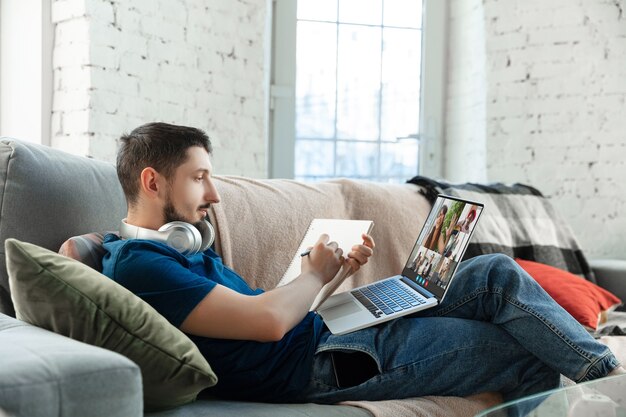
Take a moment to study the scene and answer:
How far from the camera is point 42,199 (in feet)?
5.47

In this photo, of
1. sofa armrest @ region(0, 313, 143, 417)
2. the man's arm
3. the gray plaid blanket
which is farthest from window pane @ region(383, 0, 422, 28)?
sofa armrest @ region(0, 313, 143, 417)

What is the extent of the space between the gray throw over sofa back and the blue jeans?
61cm

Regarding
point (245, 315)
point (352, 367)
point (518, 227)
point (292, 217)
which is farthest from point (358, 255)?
point (518, 227)

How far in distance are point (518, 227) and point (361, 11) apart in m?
1.63

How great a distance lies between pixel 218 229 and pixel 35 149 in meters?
0.60

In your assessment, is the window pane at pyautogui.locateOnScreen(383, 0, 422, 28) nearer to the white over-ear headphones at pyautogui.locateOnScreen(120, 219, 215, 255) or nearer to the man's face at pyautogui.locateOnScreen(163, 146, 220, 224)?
the man's face at pyautogui.locateOnScreen(163, 146, 220, 224)

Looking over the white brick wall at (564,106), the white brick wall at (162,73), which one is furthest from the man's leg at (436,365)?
the white brick wall at (564,106)

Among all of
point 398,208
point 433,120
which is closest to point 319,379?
point 398,208

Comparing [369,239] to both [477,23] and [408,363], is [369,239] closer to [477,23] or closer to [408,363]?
[408,363]

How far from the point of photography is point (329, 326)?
167 cm

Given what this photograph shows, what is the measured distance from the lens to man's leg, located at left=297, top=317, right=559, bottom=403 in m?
1.60

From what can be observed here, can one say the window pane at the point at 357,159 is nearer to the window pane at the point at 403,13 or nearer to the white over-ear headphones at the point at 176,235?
the window pane at the point at 403,13

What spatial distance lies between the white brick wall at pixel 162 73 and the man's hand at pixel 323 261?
5.50 ft

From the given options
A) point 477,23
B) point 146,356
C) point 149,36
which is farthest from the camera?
point 477,23
